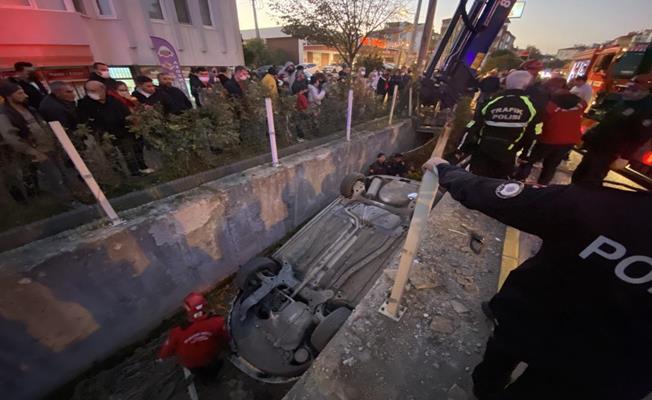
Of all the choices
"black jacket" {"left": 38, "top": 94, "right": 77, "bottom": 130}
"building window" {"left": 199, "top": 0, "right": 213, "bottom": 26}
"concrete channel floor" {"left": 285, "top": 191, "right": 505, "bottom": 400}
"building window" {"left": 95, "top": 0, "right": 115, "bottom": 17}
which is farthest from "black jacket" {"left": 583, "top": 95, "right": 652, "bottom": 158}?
"building window" {"left": 199, "top": 0, "right": 213, "bottom": 26}

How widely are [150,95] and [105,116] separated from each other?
1100mm

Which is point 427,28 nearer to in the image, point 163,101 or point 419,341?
point 163,101

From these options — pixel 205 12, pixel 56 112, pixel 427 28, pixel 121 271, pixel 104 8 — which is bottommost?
pixel 121 271

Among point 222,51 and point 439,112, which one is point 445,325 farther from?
point 222,51

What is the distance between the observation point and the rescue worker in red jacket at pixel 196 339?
8.80 feet

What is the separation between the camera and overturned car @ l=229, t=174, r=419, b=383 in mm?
2670

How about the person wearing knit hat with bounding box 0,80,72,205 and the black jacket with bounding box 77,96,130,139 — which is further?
the black jacket with bounding box 77,96,130,139

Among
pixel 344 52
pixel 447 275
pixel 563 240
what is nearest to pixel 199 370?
pixel 447 275

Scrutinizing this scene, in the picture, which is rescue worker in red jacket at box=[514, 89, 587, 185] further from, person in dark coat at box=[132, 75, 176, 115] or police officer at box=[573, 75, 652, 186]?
person in dark coat at box=[132, 75, 176, 115]

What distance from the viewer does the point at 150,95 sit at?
4.56 metres

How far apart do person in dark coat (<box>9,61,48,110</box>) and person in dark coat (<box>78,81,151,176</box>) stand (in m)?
1.66

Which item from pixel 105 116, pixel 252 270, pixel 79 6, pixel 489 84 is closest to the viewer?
pixel 252 270

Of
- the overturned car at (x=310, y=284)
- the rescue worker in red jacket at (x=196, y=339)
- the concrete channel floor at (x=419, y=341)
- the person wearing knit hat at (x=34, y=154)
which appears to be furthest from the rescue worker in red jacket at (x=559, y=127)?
the person wearing knit hat at (x=34, y=154)

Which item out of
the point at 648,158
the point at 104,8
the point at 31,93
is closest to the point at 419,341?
the point at 648,158
